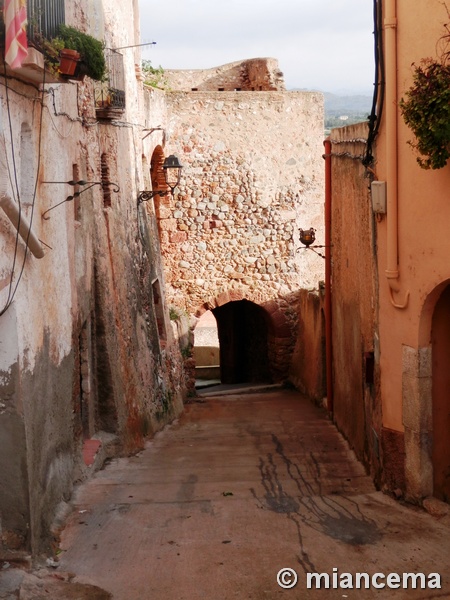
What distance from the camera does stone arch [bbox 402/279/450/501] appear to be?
7.90m

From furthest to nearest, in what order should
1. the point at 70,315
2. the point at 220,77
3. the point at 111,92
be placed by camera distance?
the point at 220,77 < the point at 111,92 < the point at 70,315

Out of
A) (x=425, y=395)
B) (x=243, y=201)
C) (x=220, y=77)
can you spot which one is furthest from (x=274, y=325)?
(x=425, y=395)

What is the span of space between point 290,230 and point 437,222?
12.0 m

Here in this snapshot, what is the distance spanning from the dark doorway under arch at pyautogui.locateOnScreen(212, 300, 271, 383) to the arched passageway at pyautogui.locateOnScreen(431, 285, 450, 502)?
14.2 meters

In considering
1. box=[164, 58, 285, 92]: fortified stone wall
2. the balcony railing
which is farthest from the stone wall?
the balcony railing

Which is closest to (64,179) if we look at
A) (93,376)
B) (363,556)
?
(93,376)

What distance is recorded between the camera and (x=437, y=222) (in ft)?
24.3

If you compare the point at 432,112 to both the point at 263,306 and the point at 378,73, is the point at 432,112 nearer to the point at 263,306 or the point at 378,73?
the point at 378,73

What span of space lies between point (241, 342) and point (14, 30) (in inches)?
766

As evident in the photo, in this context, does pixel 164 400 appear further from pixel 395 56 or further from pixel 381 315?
pixel 395 56

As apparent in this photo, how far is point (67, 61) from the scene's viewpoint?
7.39 meters

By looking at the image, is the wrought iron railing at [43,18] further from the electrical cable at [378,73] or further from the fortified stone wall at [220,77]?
the fortified stone wall at [220,77]

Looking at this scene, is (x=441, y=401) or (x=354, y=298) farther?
(x=354, y=298)

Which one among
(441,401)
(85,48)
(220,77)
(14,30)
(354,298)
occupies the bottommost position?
(441,401)
